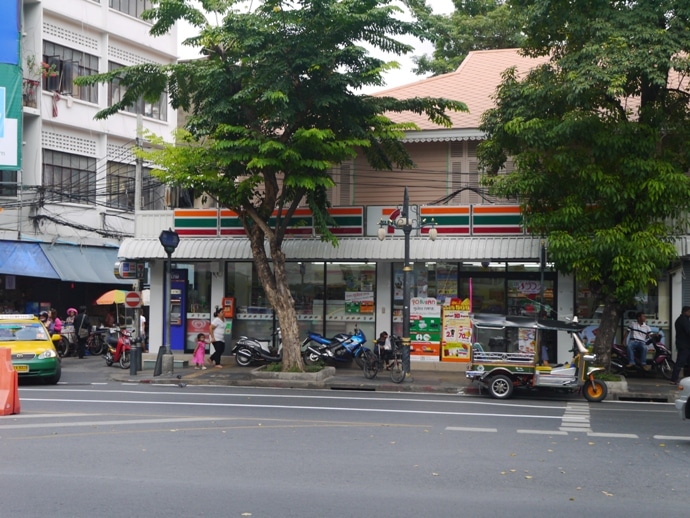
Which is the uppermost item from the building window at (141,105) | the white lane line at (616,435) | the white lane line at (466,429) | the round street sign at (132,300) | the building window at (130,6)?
the building window at (130,6)

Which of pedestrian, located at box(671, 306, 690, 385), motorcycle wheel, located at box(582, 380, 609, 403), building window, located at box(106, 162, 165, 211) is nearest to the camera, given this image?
motorcycle wheel, located at box(582, 380, 609, 403)

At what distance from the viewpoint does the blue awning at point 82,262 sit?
117ft

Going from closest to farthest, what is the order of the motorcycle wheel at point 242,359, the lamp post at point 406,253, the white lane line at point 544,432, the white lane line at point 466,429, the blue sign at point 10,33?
1. the white lane line at point 544,432
2. the white lane line at point 466,429
3. the lamp post at point 406,253
4. the motorcycle wheel at point 242,359
5. the blue sign at point 10,33

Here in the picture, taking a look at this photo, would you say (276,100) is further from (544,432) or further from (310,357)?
(544,432)

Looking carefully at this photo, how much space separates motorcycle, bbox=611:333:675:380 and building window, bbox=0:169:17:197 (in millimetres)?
23579

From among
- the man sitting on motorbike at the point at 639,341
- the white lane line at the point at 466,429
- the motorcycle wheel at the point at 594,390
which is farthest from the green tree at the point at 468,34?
the white lane line at the point at 466,429

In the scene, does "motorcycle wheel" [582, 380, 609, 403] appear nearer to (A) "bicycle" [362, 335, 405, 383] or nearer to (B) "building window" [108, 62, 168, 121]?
(A) "bicycle" [362, 335, 405, 383]

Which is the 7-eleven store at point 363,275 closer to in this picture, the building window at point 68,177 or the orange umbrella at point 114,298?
the orange umbrella at point 114,298

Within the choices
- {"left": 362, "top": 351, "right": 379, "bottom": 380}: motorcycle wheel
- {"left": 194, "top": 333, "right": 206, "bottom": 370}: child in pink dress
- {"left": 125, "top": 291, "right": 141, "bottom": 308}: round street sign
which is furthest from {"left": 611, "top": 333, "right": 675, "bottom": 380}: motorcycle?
{"left": 125, "top": 291, "right": 141, "bottom": 308}: round street sign

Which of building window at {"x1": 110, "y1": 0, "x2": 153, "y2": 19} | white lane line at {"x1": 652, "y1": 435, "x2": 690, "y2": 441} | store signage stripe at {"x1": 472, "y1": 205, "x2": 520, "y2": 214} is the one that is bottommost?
white lane line at {"x1": 652, "y1": 435, "x2": 690, "y2": 441}

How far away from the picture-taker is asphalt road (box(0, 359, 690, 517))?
885cm

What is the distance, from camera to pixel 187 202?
32.7m

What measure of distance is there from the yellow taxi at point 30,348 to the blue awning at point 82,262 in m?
12.0

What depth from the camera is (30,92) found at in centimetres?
3531
